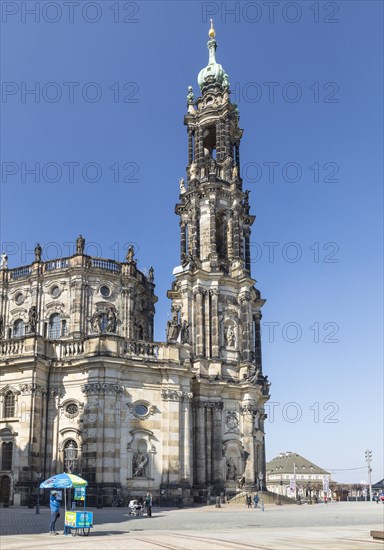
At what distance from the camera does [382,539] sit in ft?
67.6

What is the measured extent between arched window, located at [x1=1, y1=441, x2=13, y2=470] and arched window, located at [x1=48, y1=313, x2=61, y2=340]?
49.7ft

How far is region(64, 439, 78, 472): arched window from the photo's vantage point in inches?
1773

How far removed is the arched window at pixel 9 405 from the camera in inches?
1775

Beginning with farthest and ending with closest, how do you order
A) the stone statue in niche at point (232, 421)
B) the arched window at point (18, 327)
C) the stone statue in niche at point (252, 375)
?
the arched window at point (18, 327)
the stone statue in niche at point (252, 375)
the stone statue in niche at point (232, 421)

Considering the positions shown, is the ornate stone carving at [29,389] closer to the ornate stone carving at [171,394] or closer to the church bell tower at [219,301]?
the ornate stone carving at [171,394]

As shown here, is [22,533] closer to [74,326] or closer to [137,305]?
[74,326]

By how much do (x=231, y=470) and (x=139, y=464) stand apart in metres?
10.4

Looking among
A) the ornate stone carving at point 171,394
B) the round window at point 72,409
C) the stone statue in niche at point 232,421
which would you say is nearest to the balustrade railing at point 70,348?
the round window at point 72,409

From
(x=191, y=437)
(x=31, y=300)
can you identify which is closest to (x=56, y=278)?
(x=31, y=300)

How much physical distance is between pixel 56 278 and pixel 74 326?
5180mm

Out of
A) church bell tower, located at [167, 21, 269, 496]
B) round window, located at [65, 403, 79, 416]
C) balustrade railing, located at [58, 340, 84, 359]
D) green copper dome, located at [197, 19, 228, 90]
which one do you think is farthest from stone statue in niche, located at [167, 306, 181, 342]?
green copper dome, located at [197, 19, 228, 90]

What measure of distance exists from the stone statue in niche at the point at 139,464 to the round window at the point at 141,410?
A: 277cm

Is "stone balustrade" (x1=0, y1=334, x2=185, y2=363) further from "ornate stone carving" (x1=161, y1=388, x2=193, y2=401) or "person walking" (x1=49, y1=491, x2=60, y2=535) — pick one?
"person walking" (x1=49, y1=491, x2=60, y2=535)

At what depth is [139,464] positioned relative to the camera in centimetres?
4625
